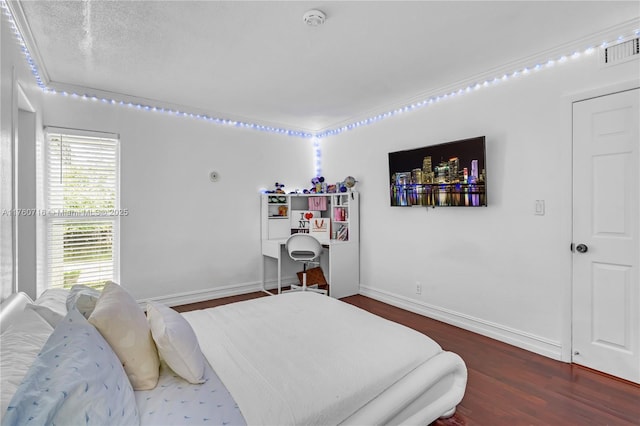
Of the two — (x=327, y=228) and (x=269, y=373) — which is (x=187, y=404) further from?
(x=327, y=228)

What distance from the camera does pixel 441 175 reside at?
11.1 feet

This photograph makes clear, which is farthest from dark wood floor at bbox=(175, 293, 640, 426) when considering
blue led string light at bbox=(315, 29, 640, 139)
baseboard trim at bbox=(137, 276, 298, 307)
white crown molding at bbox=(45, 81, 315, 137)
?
white crown molding at bbox=(45, 81, 315, 137)

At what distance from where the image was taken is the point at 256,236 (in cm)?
473

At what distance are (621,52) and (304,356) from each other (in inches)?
120

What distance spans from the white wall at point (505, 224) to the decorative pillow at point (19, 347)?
3.29 metres

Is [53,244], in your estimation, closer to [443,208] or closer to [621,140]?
[443,208]

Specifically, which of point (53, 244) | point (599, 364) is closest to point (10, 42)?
point (53, 244)

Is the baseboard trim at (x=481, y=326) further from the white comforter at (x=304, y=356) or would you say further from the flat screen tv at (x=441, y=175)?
the white comforter at (x=304, y=356)

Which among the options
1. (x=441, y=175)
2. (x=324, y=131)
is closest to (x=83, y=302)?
(x=441, y=175)

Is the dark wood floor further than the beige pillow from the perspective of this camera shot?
Yes

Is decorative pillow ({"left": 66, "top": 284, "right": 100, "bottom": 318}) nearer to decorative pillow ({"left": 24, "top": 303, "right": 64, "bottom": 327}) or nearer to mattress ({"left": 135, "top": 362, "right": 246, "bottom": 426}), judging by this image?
decorative pillow ({"left": 24, "top": 303, "right": 64, "bottom": 327})

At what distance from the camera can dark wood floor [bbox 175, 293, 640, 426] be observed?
1.94m

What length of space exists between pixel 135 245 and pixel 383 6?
3.48 meters

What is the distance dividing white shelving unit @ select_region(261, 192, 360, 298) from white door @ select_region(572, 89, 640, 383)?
248 centimetres
